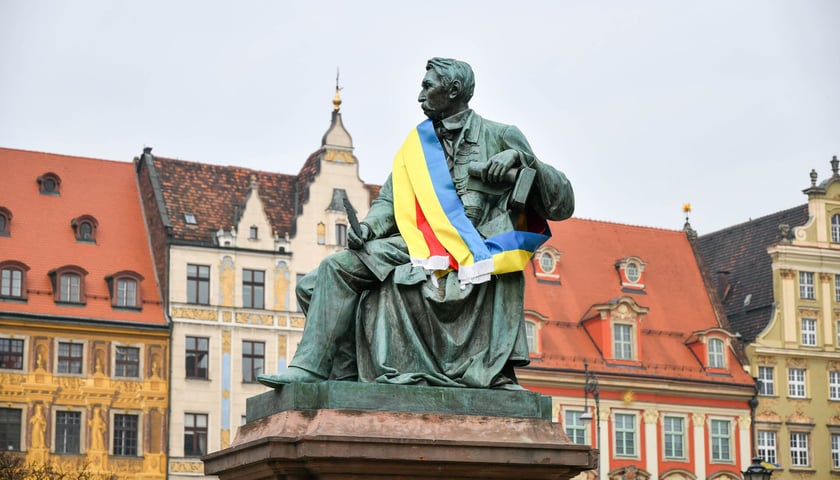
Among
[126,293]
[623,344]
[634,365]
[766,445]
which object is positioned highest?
[126,293]

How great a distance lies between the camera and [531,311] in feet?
138

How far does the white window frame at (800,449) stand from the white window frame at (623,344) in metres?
4.94

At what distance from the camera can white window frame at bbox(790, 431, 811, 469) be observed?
143 ft

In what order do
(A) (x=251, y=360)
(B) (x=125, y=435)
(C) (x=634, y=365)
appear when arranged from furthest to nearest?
1. (C) (x=634, y=365)
2. (A) (x=251, y=360)
3. (B) (x=125, y=435)

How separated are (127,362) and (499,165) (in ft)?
102

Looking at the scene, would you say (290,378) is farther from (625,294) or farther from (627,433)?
(625,294)

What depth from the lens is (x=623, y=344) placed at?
43.2 meters

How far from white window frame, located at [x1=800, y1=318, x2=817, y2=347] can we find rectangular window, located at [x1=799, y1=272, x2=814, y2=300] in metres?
0.68

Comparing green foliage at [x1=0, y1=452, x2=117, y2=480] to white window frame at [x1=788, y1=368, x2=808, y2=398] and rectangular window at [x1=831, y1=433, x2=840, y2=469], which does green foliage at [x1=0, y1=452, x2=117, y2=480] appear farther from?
rectangular window at [x1=831, y1=433, x2=840, y2=469]

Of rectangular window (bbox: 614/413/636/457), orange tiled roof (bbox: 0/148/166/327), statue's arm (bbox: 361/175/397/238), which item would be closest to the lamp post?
rectangular window (bbox: 614/413/636/457)

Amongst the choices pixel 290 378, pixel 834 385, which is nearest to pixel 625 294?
pixel 834 385

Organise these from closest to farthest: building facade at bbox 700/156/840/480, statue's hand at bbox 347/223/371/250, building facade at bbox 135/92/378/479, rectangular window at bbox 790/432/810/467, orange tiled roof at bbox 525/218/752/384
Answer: statue's hand at bbox 347/223/371/250 < building facade at bbox 135/92/378/479 < orange tiled roof at bbox 525/218/752/384 < rectangular window at bbox 790/432/810/467 < building facade at bbox 700/156/840/480

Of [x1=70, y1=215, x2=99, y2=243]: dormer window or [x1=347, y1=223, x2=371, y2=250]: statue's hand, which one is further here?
[x1=70, y1=215, x2=99, y2=243]: dormer window

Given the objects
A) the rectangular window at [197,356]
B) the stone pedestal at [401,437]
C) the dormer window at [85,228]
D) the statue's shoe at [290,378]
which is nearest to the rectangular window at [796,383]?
the rectangular window at [197,356]
